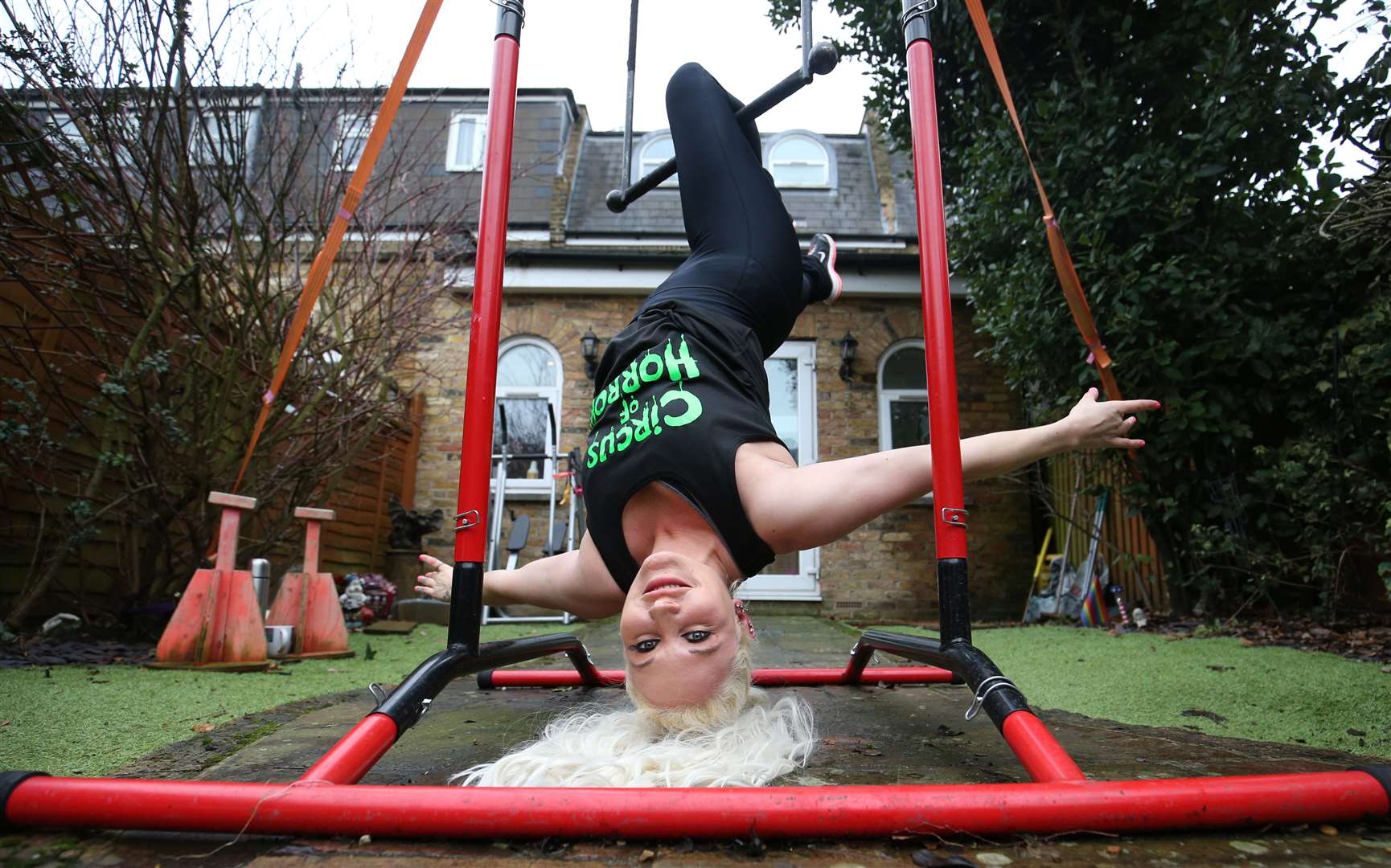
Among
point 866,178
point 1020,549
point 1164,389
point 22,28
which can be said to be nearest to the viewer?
point 22,28

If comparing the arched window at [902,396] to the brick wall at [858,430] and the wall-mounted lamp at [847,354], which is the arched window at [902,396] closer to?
the brick wall at [858,430]

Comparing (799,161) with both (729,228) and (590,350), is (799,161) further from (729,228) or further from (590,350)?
(729,228)

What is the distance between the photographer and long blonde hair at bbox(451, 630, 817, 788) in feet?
3.83

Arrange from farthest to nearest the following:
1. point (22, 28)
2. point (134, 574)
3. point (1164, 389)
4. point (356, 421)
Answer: point (356, 421) → point (1164, 389) → point (134, 574) → point (22, 28)

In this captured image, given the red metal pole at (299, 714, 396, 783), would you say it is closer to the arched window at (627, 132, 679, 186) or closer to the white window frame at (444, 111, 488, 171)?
the white window frame at (444, 111, 488, 171)

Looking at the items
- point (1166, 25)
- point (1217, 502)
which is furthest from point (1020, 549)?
point (1166, 25)

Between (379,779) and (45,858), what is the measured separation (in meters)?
0.50

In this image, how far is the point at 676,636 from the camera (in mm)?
1343

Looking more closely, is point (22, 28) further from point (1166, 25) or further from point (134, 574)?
point (1166, 25)

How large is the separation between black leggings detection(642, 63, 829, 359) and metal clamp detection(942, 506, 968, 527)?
78 cm

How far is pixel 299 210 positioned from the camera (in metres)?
4.21

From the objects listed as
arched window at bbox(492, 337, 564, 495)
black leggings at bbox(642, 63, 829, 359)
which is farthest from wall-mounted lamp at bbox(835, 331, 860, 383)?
black leggings at bbox(642, 63, 829, 359)

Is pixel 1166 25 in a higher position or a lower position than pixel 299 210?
higher

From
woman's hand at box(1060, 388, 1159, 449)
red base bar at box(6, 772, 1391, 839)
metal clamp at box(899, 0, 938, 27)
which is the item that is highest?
metal clamp at box(899, 0, 938, 27)
